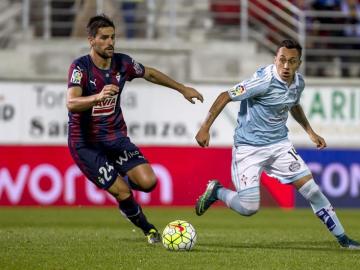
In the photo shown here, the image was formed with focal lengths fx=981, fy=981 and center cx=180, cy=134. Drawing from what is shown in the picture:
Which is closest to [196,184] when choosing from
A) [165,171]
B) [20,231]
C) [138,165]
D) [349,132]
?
[165,171]

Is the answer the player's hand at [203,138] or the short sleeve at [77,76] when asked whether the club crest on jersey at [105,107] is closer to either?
the short sleeve at [77,76]

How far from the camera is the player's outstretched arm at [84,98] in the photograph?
9.52 m

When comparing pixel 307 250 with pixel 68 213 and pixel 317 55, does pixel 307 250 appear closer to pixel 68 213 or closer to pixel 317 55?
pixel 68 213

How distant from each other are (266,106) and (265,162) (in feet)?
2.08

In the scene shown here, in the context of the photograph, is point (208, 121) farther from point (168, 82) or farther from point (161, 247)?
point (161, 247)

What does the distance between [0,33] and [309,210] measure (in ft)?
26.4

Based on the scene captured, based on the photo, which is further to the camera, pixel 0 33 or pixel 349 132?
pixel 0 33

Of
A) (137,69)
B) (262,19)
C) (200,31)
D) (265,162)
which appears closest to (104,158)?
(137,69)

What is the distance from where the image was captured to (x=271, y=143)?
10734 millimetres

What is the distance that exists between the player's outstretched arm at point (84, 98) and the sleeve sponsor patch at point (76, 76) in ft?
0.29

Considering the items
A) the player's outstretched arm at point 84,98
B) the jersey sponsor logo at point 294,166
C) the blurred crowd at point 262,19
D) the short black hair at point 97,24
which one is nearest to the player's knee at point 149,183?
the player's outstretched arm at point 84,98

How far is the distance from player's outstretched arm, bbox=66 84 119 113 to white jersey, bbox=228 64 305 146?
1.53 m

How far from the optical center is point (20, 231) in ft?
41.6

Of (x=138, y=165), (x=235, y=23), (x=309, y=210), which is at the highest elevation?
(x=235, y=23)
